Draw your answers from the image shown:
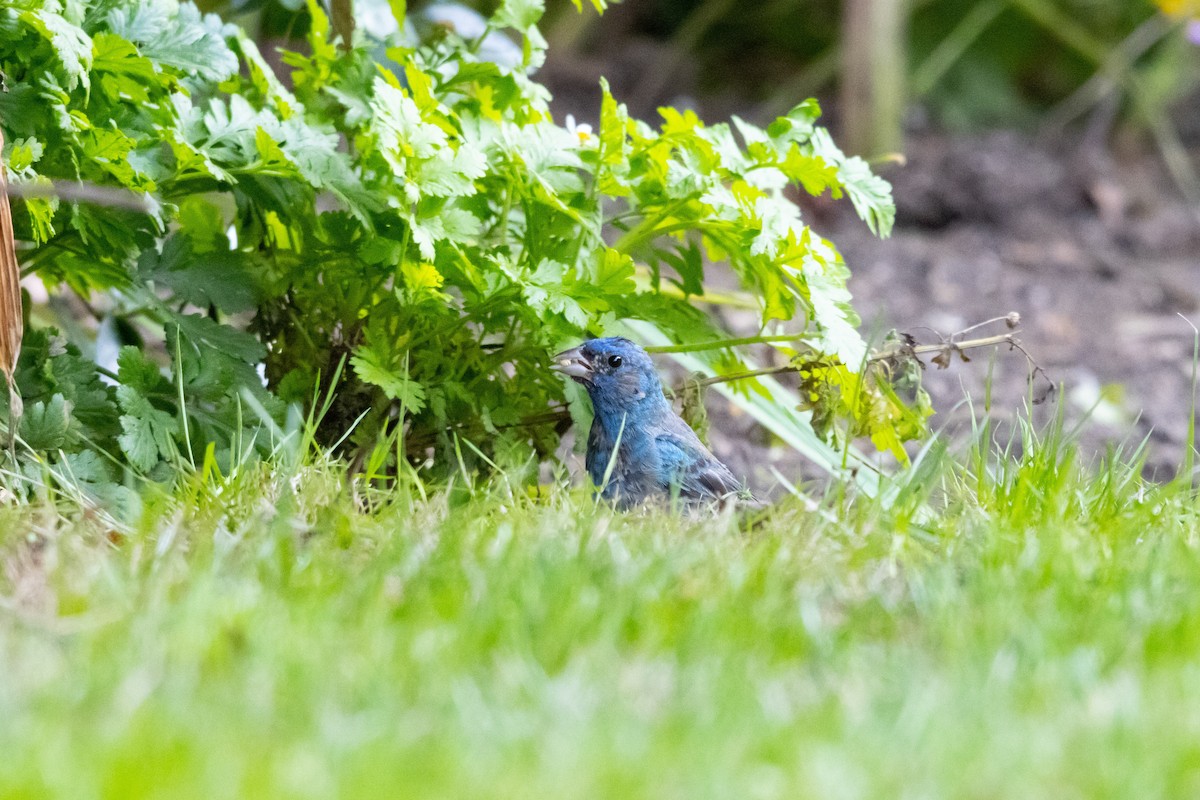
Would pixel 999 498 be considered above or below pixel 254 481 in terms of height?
above

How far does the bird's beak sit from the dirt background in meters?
0.86

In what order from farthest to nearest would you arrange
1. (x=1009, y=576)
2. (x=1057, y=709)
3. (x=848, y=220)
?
(x=848, y=220)
(x=1009, y=576)
(x=1057, y=709)

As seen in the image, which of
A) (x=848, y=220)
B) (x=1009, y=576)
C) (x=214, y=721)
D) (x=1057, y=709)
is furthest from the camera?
(x=848, y=220)

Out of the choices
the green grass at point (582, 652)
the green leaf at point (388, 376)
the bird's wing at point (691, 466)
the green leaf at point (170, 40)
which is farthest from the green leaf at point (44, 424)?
the bird's wing at point (691, 466)

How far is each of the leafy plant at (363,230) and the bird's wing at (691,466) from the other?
191mm

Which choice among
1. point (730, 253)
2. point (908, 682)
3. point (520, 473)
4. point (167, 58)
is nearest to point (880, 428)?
point (730, 253)

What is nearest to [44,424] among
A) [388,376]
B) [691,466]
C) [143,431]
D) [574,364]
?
[143,431]

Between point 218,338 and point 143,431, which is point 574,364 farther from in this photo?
point 143,431

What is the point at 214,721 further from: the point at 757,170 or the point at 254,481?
the point at 757,170

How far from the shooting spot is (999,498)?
2809mm

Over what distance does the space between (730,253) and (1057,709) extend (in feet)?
4.77

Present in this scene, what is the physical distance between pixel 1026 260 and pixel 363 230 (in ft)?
13.9

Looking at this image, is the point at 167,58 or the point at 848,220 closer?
the point at 167,58

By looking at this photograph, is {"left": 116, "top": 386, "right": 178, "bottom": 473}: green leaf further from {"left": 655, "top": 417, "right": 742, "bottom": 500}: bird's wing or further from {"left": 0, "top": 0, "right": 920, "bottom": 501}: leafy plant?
{"left": 655, "top": 417, "right": 742, "bottom": 500}: bird's wing
